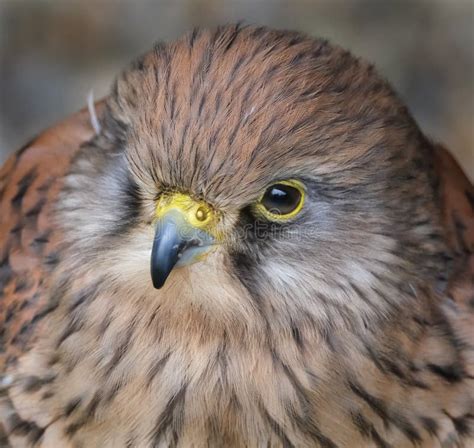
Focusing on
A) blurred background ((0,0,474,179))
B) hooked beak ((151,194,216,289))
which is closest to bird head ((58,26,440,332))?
hooked beak ((151,194,216,289))

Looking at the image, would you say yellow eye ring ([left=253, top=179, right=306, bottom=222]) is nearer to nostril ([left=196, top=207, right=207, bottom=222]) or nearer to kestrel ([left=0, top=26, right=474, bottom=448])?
kestrel ([left=0, top=26, right=474, bottom=448])

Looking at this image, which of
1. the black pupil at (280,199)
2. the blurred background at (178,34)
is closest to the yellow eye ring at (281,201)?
the black pupil at (280,199)

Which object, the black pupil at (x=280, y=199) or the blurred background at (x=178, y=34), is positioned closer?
the black pupil at (x=280, y=199)

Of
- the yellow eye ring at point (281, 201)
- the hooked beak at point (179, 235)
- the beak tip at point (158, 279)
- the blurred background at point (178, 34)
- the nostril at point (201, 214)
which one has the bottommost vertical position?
the beak tip at point (158, 279)

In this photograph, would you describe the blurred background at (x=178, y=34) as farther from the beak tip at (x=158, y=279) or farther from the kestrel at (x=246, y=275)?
the beak tip at (x=158, y=279)

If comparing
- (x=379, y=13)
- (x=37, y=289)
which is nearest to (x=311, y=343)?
(x=37, y=289)

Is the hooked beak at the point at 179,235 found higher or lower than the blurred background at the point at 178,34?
lower

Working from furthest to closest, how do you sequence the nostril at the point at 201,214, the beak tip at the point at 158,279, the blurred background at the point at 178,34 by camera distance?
the blurred background at the point at 178,34 → the nostril at the point at 201,214 → the beak tip at the point at 158,279

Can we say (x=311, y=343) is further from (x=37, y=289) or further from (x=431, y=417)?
(x=37, y=289)
